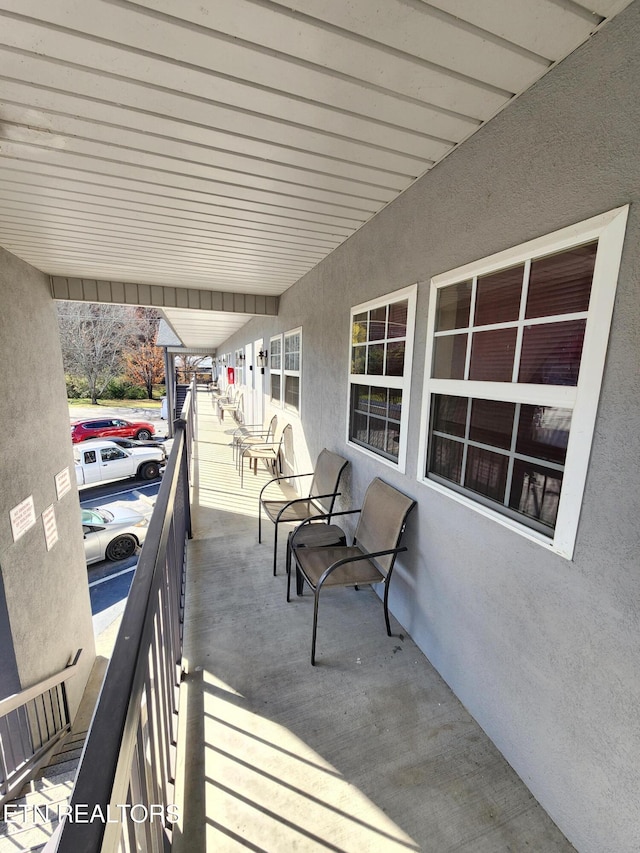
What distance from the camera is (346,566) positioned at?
221cm

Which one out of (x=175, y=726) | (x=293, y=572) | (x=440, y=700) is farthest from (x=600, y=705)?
(x=293, y=572)

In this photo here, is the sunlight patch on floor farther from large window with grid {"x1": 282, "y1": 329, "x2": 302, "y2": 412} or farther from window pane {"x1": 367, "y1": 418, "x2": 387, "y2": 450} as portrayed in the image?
large window with grid {"x1": 282, "y1": 329, "x2": 302, "y2": 412}

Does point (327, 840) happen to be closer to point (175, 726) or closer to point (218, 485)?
point (175, 726)

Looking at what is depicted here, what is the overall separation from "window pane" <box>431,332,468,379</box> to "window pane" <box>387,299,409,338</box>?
1.07 feet

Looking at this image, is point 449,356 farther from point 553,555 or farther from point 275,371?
point 275,371

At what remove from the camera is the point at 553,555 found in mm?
1297

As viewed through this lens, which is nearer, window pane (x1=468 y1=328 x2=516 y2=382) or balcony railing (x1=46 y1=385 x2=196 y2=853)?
balcony railing (x1=46 y1=385 x2=196 y2=853)

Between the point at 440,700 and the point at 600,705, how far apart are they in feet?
2.82

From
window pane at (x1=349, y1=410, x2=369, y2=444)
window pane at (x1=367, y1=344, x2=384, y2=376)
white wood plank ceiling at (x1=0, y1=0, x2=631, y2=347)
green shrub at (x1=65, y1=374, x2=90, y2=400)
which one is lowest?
green shrub at (x1=65, y1=374, x2=90, y2=400)

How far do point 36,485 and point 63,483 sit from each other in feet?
2.50

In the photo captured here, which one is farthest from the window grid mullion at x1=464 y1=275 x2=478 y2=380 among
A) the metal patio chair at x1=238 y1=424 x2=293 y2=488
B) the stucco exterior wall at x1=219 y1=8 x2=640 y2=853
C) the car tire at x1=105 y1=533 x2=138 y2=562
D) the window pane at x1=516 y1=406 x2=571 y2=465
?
the car tire at x1=105 y1=533 x2=138 y2=562

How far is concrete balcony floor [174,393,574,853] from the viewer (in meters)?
1.29

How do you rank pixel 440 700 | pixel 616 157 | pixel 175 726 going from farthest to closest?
pixel 440 700, pixel 175 726, pixel 616 157

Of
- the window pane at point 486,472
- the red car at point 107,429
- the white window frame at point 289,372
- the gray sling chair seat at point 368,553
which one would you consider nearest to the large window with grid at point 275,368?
the white window frame at point 289,372
